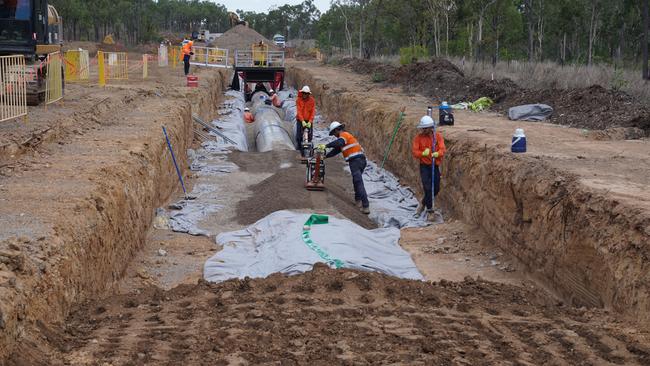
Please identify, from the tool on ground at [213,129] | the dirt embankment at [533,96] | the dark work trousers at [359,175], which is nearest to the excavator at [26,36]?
the tool on ground at [213,129]

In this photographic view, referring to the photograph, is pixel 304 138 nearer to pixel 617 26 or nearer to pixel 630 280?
pixel 630 280

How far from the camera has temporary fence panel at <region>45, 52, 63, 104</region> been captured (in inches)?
600

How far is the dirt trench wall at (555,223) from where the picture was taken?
7.27 m

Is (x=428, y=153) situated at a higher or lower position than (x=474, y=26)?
lower

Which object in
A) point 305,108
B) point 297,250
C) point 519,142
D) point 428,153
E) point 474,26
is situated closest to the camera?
point 297,250

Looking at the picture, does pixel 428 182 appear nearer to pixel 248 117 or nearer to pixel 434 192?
pixel 434 192

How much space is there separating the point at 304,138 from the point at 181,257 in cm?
769

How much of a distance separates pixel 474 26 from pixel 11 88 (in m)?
40.2

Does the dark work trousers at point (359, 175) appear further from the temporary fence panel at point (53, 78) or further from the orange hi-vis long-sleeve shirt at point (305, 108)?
the temporary fence panel at point (53, 78)

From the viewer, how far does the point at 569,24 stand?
156 feet

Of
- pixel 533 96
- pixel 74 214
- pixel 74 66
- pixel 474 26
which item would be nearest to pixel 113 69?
pixel 74 66

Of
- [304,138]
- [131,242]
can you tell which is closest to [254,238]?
[131,242]

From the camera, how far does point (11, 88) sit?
1222 cm

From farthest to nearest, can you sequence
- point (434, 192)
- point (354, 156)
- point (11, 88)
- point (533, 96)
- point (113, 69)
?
point (113, 69), point (533, 96), point (354, 156), point (434, 192), point (11, 88)
